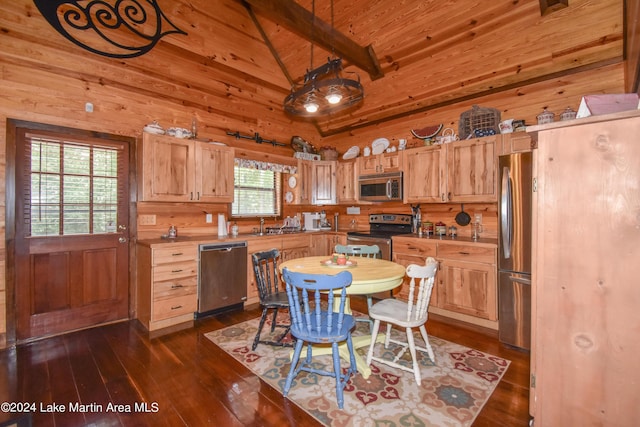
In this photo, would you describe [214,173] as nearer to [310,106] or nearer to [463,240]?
[310,106]

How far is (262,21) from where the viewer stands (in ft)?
14.3

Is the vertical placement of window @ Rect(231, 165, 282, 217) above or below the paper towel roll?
above

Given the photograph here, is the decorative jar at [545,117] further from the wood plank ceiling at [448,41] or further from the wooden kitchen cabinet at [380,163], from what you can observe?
the wooden kitchen cabinet at [380,163]

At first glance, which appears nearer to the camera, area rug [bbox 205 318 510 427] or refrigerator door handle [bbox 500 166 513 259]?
area rug [bbox 205 318 510 427]

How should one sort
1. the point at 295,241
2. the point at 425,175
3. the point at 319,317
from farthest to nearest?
the point at 295,241
the point at 425,175
the point at 319,317

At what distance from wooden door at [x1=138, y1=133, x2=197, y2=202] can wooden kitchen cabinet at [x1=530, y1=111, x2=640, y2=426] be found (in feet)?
11.6

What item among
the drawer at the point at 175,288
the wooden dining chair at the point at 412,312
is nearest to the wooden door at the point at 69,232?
the drawer at the point at 175,288

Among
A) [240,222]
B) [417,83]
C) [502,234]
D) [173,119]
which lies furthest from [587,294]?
[173,119]

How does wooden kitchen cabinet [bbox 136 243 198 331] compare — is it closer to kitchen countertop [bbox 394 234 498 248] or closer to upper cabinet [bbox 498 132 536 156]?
kitchen countertop [bbox 394 234 498 248]

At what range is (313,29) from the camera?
347cm

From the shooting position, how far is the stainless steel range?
13.1 ft

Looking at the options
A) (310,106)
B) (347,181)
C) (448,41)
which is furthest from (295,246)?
(448,41)

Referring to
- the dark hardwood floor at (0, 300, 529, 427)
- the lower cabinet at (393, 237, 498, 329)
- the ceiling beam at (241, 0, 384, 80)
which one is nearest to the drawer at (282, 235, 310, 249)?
the lower cabinet at (393, 237, 498, 329)

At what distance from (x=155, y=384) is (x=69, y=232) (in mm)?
2058
